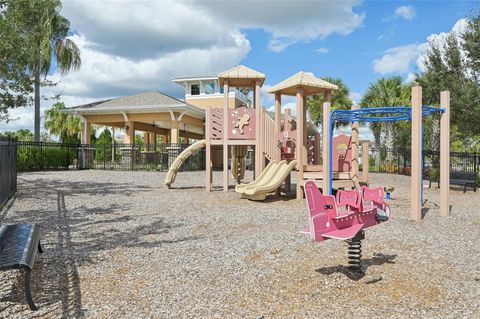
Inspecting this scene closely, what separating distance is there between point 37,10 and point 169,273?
460 inches

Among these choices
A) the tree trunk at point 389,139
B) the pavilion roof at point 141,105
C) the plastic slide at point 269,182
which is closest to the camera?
the plastic slide at point 269,182

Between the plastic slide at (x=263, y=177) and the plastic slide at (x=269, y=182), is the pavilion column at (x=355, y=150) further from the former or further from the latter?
the plastic slide at (x=263, y=177)

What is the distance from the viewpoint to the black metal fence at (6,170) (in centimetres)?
920

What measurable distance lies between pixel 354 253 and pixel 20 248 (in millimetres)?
3384

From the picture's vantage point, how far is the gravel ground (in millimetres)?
3535

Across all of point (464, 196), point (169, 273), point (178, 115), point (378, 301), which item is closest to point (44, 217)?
point (169, 273)

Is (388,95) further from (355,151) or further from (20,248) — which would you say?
(20,248)

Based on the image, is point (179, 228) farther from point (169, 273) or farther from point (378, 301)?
point (378, 301)

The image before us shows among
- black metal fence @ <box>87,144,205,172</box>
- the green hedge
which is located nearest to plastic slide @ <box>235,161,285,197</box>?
black metal fence @ <box>87,144,205,172</box>

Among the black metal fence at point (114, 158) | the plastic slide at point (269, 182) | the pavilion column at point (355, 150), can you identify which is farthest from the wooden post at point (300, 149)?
the black metal fence at point (114, 158)

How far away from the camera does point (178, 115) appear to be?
24859mm

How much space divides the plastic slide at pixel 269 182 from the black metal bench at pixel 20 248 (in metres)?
6.31

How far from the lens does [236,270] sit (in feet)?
15.1

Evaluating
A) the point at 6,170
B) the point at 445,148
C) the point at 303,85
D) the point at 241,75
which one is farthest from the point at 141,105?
the point at 445,148
